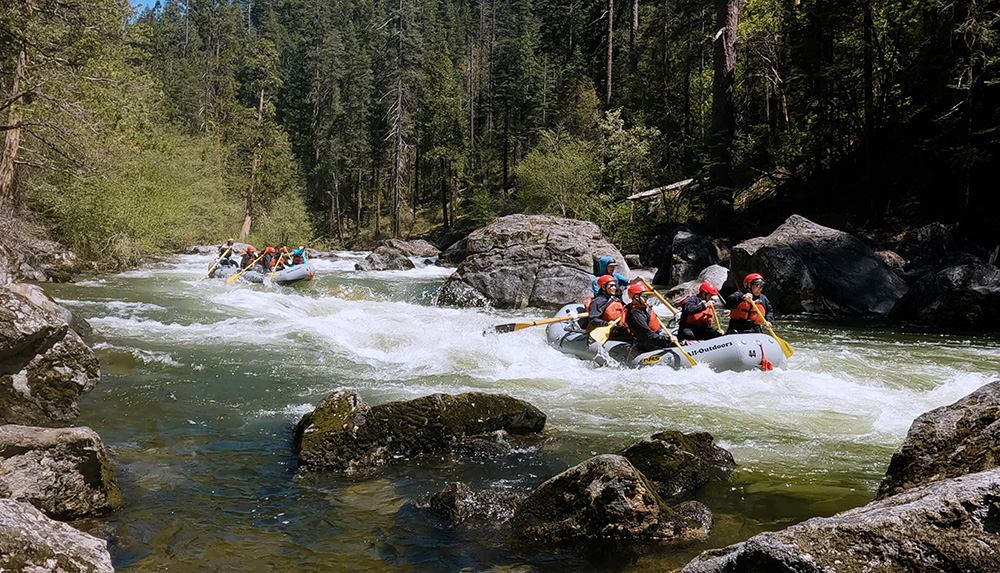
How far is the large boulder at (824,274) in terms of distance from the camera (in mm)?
14500

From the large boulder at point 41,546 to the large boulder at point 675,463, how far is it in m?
3.48


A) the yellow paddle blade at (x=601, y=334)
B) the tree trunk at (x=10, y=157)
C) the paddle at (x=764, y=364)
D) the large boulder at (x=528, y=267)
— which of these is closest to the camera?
the paddle at (x=764, y=364)

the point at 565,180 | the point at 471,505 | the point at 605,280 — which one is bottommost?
the point at 471,505

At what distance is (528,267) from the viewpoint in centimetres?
1642

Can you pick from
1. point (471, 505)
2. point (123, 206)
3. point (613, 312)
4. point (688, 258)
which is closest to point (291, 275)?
point (123, 206)

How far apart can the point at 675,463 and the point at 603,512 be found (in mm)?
1089

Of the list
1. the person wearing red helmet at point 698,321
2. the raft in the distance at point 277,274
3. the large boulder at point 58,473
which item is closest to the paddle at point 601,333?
the person wearing red helmet at point 698,321

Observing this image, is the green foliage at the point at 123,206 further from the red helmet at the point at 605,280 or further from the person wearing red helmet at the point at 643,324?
the person wearing red helmet at the point at 643,324

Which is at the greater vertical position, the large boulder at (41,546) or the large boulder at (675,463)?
the large boulder at (41,546)

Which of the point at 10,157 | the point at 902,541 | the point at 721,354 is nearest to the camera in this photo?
the point at 902,541

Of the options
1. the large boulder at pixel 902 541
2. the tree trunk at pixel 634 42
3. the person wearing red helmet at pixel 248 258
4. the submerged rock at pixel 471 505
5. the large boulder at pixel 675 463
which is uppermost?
the tree trunk at pixel 634 42

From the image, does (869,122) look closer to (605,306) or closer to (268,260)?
(605,306)

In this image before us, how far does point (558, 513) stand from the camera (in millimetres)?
4227

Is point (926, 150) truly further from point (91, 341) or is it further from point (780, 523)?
point (91, 341)
